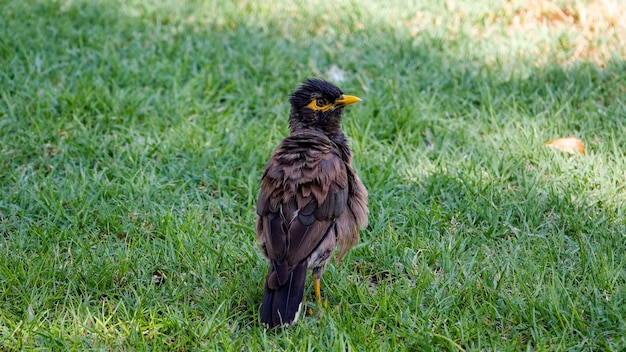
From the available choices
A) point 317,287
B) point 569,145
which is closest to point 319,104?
point 317,287

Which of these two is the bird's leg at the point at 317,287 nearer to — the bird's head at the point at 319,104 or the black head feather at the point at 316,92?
the bird's head at the point at 319,104

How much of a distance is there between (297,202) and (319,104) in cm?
92

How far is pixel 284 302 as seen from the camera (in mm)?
4070

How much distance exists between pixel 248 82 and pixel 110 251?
247 cm

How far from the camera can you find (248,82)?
6.89 m

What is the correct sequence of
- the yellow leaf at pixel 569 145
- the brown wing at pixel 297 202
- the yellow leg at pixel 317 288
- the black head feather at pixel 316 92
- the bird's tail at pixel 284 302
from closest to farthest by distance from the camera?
the bird's tail at pixel 284 302 < the brown wing at pixel 297 202 < the yellow leg at pixel 317 288 < the black head feather at pixel 316 92 < the yellow leaf at pixel 569 145

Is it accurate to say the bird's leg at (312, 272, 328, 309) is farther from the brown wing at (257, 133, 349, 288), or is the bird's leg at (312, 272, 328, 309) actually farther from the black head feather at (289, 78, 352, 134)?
the black head feather at (289, 78, 352, 134)

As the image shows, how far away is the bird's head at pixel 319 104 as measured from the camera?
16.4 ft

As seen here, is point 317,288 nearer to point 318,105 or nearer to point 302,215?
point 302,215

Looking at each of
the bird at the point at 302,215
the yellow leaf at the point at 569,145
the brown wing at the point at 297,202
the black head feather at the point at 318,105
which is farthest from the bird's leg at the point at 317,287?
the yellow leaf at the point at 569,145

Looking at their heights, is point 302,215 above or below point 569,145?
above

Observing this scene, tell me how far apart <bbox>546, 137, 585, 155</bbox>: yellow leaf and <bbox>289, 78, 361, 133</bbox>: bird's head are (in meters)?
1.80

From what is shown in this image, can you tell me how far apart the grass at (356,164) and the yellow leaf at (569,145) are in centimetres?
9

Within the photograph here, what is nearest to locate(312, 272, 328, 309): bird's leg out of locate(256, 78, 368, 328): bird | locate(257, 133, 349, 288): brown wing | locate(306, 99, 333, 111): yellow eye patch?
locate(256, 78, 368, 328): bird
